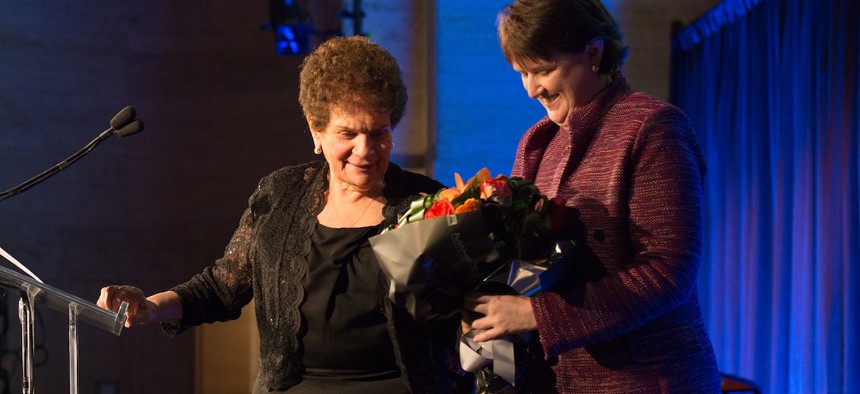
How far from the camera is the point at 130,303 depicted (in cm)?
192

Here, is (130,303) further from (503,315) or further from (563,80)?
(563,80)

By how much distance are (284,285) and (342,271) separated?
137 mm

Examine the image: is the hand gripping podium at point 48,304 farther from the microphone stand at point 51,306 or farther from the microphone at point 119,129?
the microphone at point 119,129

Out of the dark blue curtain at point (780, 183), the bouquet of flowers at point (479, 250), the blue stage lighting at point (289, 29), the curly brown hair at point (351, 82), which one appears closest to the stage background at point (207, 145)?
the dark blue curtain at point (780, 183)

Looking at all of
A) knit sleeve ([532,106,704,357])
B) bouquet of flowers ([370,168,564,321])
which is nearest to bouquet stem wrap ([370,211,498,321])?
bouquet of flowers ([370,168,564,321])

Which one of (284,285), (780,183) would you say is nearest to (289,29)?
(780,183)

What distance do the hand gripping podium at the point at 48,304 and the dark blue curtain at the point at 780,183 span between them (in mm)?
3070

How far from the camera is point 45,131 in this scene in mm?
4949

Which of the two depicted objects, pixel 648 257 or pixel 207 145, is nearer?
pixel 648 257

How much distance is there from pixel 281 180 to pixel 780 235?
2.97 meters

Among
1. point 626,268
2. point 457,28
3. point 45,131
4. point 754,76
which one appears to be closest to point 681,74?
point 754,76

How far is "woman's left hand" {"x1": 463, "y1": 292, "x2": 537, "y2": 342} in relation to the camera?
147 centimetres

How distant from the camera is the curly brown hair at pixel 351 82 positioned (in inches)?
74.9

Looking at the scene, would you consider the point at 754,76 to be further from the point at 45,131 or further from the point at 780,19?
the point at 45,131
